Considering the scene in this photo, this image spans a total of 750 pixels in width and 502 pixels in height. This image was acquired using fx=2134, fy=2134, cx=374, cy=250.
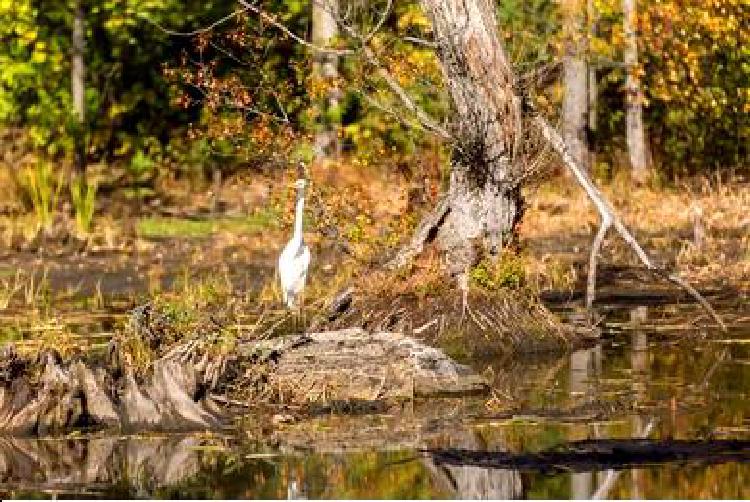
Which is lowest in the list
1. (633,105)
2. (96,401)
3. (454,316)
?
(96,401)

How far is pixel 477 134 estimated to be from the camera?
56.7 feet

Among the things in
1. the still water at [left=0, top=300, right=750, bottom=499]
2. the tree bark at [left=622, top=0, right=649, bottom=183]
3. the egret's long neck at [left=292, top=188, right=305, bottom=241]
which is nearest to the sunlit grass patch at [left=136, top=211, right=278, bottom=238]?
the tree bark at [left=622, top=0, right=649, bottom=183]

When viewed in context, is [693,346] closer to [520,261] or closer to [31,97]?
[520,261]

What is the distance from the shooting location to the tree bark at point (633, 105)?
93.5 ft

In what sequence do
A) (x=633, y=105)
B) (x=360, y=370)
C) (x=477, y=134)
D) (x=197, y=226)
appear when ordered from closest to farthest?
(x=360, y=370), (x=477, y=134), (x=197, y=226), (x=633, y=105)

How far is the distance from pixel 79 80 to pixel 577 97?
696 cm

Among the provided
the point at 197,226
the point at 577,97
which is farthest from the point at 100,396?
the point at 577,97

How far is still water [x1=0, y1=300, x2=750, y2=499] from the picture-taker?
11.2 metres

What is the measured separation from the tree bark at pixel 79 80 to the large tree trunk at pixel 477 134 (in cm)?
1278

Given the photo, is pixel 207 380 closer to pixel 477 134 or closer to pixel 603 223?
pixel 477 134

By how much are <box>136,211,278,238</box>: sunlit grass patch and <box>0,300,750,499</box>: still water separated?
1139cm

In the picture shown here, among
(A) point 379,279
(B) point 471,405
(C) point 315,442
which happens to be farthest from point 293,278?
(C) point 315,442

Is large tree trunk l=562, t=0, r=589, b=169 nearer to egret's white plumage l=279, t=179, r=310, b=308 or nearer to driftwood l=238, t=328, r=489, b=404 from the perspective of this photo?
egret's white plumage l=279, t=179, r=310, b=308

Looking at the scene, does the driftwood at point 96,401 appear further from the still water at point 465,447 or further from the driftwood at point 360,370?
the driftwood at point 360,370
